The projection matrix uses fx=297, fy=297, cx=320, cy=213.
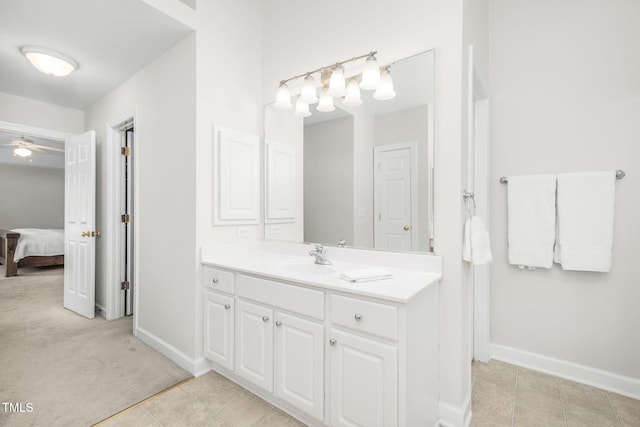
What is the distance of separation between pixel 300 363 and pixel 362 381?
0.37 m

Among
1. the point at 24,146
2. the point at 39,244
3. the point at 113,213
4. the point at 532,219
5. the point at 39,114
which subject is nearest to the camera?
the point at 532,219

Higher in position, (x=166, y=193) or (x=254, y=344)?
(x=166, y=193)

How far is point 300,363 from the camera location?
158 cm

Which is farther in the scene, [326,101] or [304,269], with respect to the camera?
[326,101]

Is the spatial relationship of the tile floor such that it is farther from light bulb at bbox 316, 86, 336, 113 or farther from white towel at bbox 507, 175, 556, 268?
light bulb at bbox 316, 86, 336, 113

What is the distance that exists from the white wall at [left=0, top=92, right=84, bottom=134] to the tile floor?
3.54m

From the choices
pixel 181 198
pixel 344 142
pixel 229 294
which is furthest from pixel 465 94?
pixel 181 198

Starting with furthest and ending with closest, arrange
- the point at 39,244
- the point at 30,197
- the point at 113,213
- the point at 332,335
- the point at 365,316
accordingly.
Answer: the point at 30,197 → the point at 39,244 → the point at 113,213 → the point at 332,335 → the point at 365,316

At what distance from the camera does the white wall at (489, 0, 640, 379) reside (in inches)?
75.2

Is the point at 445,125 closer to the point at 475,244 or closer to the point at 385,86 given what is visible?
the point at 385,86

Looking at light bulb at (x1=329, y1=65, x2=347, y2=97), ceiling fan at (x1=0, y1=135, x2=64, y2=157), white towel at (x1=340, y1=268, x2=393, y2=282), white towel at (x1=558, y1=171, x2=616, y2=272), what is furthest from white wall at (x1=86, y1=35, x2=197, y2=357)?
ceiling fan at (x1=0, y1=135, x2=64, y2=157)

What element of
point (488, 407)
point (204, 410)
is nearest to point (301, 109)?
point (204, 410)

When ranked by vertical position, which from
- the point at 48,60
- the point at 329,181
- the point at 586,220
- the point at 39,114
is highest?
the point at 48,60

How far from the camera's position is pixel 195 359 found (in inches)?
85.1
